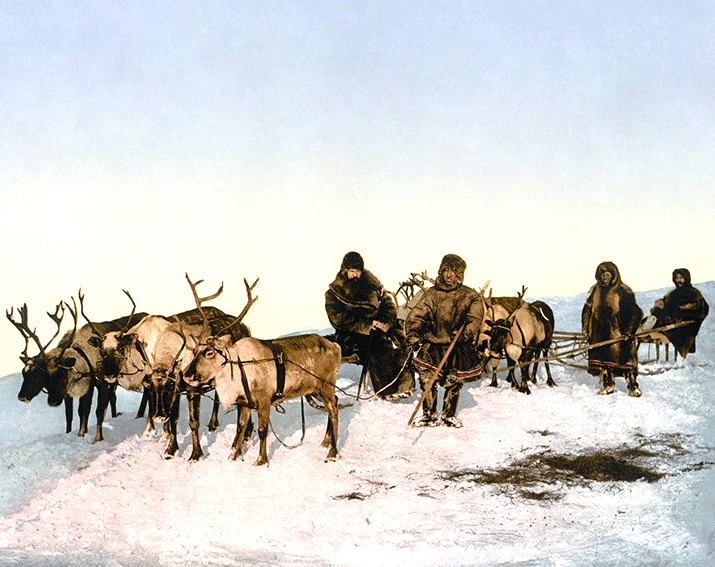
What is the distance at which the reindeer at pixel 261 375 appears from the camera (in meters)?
8.07

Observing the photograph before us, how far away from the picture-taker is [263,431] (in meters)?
8.23

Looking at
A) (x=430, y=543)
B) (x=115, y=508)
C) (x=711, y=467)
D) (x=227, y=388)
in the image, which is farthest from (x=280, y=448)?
(x=711, y=467)

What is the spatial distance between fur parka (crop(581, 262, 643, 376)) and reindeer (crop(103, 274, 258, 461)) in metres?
6.07

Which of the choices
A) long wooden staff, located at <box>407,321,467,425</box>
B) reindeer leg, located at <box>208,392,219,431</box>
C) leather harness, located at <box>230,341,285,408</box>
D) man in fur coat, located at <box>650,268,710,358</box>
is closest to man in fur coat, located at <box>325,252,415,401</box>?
long wooden staff, located at <box>407,321,467,425</box>

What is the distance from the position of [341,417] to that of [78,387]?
3658mm

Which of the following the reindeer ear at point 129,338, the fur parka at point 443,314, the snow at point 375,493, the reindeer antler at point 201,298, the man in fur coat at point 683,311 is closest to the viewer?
the snow at point 375,493

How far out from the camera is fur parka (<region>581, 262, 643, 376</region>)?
452 inches

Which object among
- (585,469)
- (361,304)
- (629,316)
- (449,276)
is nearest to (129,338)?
(361,304)

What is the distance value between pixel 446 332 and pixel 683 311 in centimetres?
492

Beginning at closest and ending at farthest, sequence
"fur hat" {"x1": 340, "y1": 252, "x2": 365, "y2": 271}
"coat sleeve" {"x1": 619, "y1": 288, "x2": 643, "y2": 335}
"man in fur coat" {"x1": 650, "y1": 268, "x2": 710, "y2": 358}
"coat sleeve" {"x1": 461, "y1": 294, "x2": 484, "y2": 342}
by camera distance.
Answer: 1. "coat sleeve" {"x1": 461, "y1": 294, "x2": 484, "y2": 342}
2. "fur hat" {"x1": 340, "y1": 252, "x2": 365, "y2": 271}
3. "coat sleeve" {"x1": 619, "y1": 288, "x2": 643, "y2": 335}
4. "man in fur coat" {"x1": 650, "y1": 268, "x2": 710, "y2": 358}

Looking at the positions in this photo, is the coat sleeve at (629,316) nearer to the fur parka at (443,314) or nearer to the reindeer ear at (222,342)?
the fur parka at (443,314)

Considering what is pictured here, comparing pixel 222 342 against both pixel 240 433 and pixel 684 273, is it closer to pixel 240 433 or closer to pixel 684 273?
pixel 240 433

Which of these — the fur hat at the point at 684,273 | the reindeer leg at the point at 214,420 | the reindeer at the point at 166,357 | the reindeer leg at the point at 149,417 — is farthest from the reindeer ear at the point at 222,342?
the fur hat at the point at 684,273

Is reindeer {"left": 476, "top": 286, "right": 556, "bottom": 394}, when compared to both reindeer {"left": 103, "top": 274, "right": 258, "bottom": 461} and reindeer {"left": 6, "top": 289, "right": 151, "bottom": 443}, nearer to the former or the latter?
reindeer {"left": 103, "top": 274, "right": 258, "bottom": 461}
